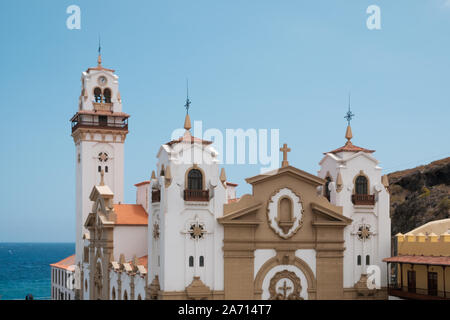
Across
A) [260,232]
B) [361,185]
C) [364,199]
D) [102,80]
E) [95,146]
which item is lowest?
[260,232]

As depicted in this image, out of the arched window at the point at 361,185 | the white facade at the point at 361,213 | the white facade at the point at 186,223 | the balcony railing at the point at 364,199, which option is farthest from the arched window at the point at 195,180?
the arched window at the point at 361,185

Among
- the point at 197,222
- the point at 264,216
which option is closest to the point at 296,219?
the point at 264,216

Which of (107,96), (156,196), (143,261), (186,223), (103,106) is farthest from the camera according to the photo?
(107,96)

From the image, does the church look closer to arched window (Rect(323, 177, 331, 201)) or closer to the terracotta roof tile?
arched window (Rect(323, 177, 331, 201))

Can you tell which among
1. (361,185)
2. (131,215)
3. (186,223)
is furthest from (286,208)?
(131,215)

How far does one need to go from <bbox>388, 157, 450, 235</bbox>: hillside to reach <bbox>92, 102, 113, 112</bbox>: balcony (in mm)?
35916

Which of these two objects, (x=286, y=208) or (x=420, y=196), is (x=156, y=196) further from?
(x=420, y=196)

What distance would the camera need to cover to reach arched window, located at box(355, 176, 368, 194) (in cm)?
4825

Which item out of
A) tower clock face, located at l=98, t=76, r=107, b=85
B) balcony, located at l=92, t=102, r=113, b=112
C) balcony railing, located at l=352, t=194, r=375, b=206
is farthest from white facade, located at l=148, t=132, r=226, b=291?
tower clock face, located at l=98, t=76, r=107, b=85

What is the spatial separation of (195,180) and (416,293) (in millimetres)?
16672

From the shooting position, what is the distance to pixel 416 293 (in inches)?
1752

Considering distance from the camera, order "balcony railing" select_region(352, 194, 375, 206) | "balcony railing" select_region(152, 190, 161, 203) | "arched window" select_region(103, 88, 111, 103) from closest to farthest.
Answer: "balcony railing" select_region(152, 190, 161, 203)
"balcony railing" select_region(352, 194, 375, 206)
"arched window" select_region(103, 88, 111, 103)

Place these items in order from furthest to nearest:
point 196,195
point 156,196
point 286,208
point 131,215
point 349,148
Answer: point 131,215 → point 349,148 → point 286,208 → point 156,196 → point 196,195
